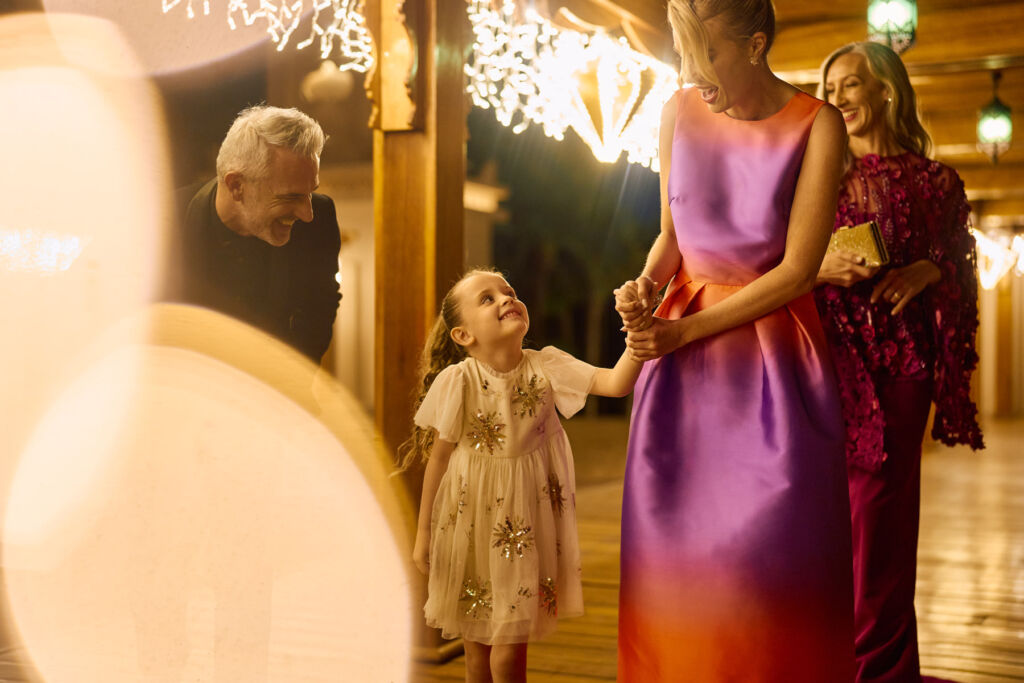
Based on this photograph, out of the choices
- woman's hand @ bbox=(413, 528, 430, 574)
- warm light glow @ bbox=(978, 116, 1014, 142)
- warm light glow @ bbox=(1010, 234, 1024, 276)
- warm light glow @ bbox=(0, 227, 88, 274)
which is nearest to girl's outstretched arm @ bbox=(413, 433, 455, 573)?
woman's hand @ bbox=(413, 528, 430, 574)

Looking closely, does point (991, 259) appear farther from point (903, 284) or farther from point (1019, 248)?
point (903, 284)

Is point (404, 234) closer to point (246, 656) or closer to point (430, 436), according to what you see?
point (430, 436)

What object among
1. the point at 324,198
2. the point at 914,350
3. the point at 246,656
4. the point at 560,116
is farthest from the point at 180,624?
the point at 560,116

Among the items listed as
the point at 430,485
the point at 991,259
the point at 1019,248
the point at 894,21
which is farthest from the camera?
the point at 1019,248

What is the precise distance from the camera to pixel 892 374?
264cm

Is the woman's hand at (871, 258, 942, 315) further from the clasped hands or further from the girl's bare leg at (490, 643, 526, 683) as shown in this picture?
the girl's bare leg at (490, 643, 526, 683)

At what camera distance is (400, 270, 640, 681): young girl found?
2.00m

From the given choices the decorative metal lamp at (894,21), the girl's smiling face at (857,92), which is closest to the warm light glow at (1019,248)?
the decorative metal lamp at (894,21)

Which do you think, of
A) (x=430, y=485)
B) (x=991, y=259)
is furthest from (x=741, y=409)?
(x=991, y=259)

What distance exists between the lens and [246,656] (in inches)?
90.0

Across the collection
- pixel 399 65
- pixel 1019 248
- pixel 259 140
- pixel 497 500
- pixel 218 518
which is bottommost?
pixel 1019 248

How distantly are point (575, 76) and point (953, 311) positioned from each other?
7.16ft

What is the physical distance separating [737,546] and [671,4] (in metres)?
0.91

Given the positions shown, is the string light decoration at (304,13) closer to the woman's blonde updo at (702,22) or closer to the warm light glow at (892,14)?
the woman's blonde updo at (702,22)
